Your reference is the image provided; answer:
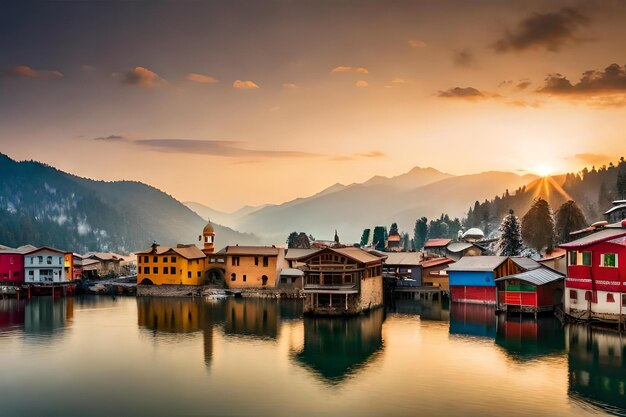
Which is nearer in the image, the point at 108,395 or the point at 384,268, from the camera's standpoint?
the point at 108,395

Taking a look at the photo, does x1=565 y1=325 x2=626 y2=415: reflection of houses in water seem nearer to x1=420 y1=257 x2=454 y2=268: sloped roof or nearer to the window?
the window

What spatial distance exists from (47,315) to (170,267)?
81.0ft

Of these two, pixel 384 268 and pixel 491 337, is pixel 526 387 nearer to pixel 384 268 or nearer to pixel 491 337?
pixel 491 337

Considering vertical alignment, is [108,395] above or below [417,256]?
below

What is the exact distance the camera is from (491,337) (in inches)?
2053

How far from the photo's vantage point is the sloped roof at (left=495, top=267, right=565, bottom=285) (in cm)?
6219

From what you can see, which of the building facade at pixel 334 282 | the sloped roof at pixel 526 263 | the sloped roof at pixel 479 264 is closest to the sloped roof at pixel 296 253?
the sloped roof at pixel 479 264

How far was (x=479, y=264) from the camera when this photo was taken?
7338cm

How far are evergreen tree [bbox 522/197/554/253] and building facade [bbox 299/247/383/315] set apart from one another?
5765cm

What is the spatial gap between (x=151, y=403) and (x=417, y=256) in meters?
65.1

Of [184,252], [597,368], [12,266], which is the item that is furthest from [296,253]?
[597,368]

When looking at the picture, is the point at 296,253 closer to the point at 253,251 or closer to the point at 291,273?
the point at 291,273

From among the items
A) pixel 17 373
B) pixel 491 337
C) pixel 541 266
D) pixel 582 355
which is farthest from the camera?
pixel 541 266

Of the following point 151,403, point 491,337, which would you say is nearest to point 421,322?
point 491,337
